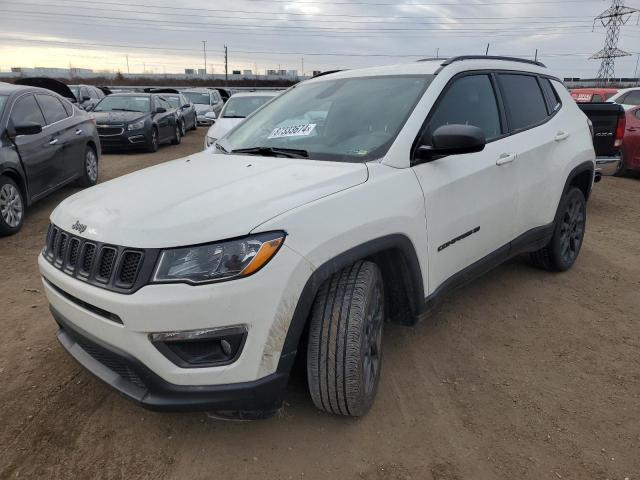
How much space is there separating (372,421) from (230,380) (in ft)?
2.95

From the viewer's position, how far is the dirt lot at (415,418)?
229 centimetres

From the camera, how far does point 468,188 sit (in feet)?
9.95

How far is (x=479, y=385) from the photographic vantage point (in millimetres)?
2900

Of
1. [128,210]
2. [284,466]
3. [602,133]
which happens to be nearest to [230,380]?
[284,466]

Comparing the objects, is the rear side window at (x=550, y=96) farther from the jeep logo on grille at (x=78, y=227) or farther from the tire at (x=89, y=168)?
the tire at (x=89, y=168)

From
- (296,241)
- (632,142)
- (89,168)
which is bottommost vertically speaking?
(89,168)

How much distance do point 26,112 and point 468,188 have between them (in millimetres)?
5747

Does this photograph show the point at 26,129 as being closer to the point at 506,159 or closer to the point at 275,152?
the point at 275,152

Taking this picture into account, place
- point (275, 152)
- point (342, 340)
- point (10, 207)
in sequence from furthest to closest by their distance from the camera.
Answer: point (10, 207), point (275, 152), point (342, 340)

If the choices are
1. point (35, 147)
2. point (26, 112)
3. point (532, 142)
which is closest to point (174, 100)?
point (26, 112)

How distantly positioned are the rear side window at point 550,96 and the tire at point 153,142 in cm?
1053

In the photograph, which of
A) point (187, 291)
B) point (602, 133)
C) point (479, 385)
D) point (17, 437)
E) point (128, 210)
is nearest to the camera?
point (187, 291)

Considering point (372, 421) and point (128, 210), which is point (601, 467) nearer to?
point (372, 421)

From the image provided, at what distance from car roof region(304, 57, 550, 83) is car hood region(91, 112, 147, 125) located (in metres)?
9.92
